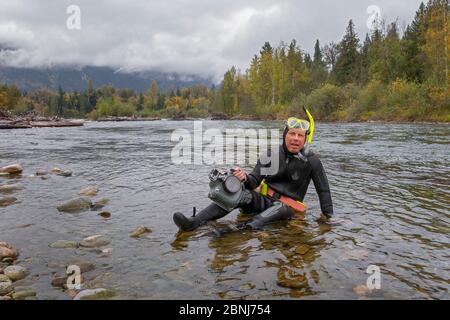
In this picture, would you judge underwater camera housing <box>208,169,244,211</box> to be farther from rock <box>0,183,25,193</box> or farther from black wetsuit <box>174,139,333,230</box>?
rock <box>0,183,25,193</box>

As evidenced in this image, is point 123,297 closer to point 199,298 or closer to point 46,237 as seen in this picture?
point 199,298

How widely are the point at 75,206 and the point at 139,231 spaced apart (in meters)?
2.26

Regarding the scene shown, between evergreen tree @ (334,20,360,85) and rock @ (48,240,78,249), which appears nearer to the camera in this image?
rock @ (48,240,78,249)

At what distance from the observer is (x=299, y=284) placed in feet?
13.5

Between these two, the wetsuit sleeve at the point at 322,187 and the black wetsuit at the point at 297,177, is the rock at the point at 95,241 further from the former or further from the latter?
the wetsuit sleeve at the point at 322,187

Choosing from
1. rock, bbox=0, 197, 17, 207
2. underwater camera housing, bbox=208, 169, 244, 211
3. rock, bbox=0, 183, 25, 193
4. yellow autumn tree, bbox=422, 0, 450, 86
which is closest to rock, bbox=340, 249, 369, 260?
underwater camera housing, bbox=208, 169, 244, 211

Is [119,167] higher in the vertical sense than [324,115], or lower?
lower

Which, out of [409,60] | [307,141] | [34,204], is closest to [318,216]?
[307,141]

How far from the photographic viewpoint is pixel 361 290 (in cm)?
395

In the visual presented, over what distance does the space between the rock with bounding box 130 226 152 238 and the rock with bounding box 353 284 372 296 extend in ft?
11.2

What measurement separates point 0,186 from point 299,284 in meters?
8.54

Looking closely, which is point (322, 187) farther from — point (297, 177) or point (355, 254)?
point (355, 254)

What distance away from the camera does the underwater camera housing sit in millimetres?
5941

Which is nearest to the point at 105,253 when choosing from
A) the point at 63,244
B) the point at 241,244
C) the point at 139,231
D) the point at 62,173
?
the point at 63,244
